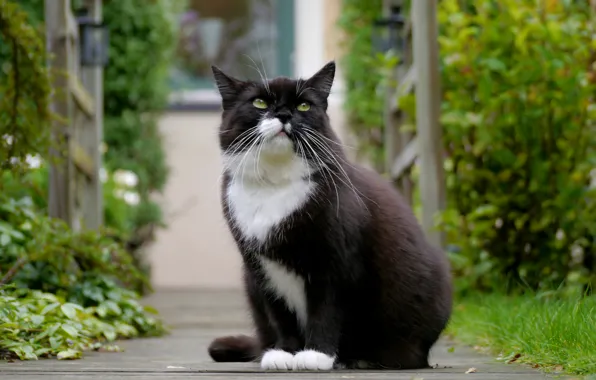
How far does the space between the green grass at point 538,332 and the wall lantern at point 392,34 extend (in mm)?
2630

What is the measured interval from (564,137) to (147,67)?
4.57 meters

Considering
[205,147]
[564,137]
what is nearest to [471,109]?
[564,137]

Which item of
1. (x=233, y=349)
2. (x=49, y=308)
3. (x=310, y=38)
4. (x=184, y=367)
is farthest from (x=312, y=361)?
(x=310, y=38)

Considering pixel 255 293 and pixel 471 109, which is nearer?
pixel 255 293

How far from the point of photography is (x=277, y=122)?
2.61 m

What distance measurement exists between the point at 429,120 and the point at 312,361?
2.26 meters

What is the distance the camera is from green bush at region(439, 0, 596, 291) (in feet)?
13.9

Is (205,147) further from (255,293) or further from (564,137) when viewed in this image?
(255,293)

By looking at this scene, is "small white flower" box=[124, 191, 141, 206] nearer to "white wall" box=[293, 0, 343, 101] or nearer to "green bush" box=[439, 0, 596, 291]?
"white wall" box=[293, 0, 343, 101]

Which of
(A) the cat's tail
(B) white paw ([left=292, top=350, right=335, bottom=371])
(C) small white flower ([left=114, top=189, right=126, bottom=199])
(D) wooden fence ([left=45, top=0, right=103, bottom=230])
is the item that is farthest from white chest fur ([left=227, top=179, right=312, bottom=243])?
(C) small white flower ([left=114, top=189, right=126, bottom=199])

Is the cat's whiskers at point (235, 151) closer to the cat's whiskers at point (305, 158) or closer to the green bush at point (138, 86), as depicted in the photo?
the cat's whiskers at point (305, 158)

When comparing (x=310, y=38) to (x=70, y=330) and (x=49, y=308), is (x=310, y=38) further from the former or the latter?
(x=70, y=330)

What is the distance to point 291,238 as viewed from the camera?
260 cm

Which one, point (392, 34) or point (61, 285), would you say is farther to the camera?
point (392, 34)
